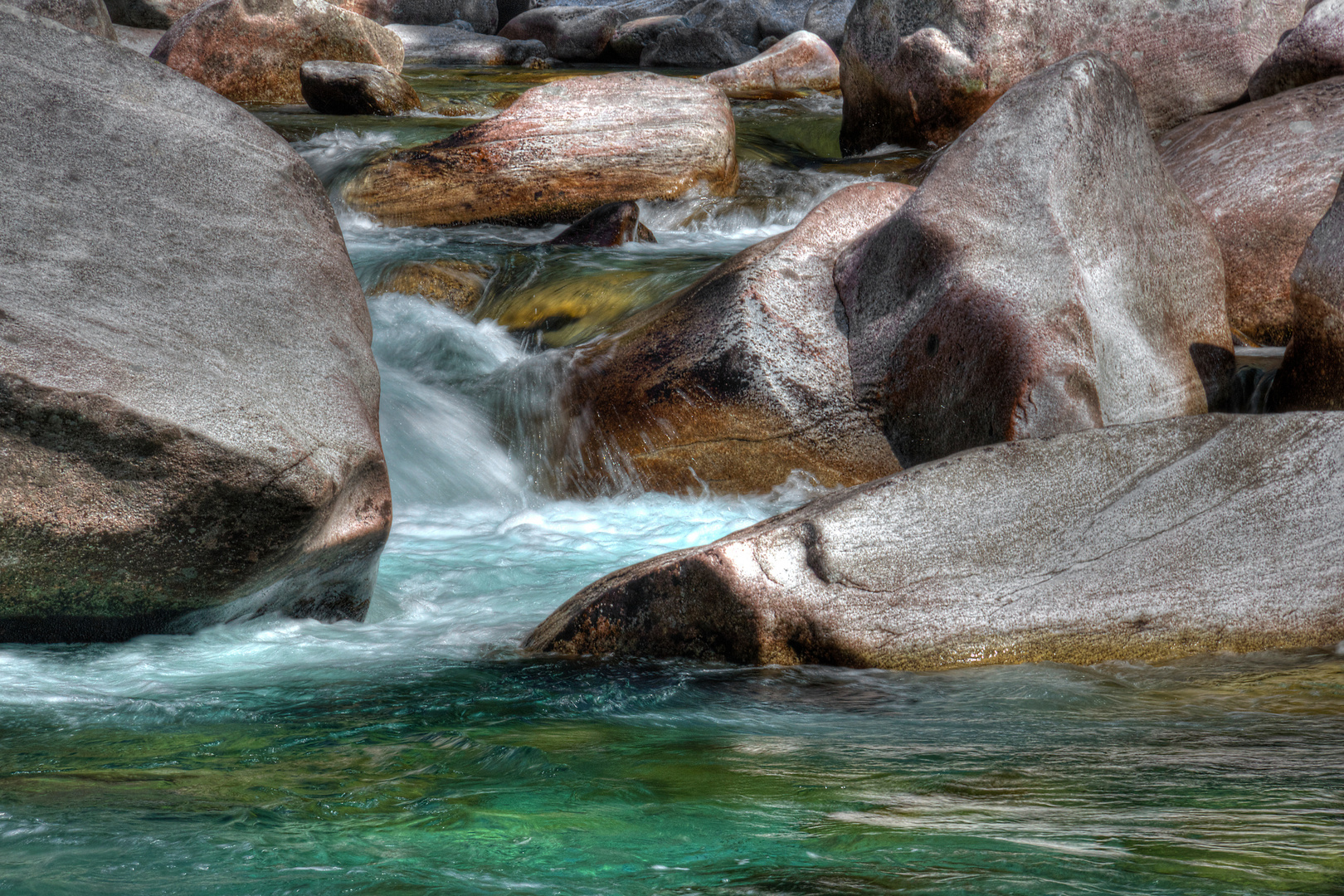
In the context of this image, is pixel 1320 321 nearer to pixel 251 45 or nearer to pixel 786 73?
pixel 786 73

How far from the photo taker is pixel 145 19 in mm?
17750

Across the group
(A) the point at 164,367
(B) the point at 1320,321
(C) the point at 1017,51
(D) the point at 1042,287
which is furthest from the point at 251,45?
(B) the point at 1320,321

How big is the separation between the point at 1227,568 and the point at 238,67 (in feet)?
43.0

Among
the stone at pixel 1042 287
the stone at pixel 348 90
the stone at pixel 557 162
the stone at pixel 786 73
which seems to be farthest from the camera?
the stone at pixel 786 73

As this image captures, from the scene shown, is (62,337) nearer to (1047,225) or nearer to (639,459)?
(639,459)

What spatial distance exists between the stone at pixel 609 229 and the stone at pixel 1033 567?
5.02 metres

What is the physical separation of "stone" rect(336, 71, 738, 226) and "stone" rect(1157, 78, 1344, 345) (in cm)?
407

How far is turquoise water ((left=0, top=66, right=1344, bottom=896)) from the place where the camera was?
177 cm

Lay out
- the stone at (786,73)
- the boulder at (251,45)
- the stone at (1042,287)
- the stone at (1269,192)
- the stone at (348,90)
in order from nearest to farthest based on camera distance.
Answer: the stone at (1042,287)
the stone at (1269,192)
the stone at (348,90)
the boulder at (251,45)
the stone at (786,73)

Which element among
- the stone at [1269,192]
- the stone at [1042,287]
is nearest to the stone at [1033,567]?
the stone at [1042,287]

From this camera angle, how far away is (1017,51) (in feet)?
31.0

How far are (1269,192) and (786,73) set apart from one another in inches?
405

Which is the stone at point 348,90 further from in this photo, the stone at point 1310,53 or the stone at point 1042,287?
the stone at point 1310,53

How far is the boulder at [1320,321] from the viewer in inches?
191
